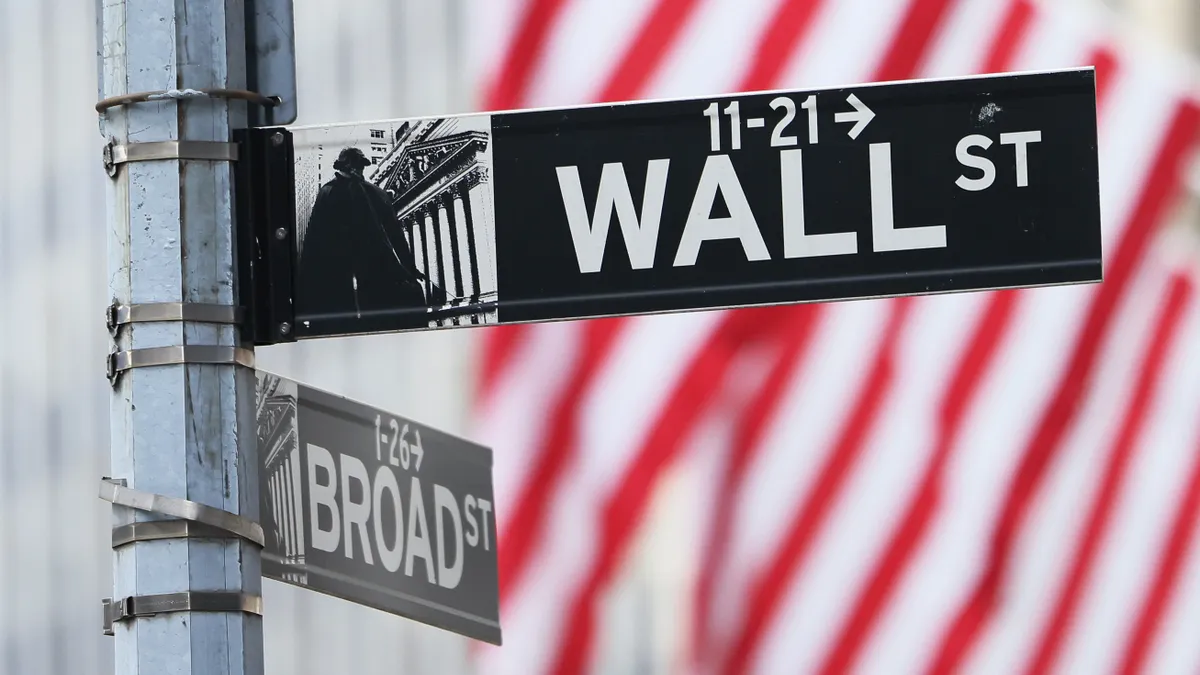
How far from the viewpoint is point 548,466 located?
4.50 metres

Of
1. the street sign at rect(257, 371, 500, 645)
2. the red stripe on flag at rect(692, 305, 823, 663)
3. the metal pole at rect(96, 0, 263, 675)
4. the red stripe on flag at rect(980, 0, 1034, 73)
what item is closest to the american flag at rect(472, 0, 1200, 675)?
the red stripe on flag at rect(692, 305, 823, 663)

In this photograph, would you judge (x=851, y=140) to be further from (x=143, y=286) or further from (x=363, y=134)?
(x=143, y=286)

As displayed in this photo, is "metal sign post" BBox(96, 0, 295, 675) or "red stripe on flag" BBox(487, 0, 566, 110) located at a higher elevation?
"red stripe on flag" BBox(487, 0, 566, 110)

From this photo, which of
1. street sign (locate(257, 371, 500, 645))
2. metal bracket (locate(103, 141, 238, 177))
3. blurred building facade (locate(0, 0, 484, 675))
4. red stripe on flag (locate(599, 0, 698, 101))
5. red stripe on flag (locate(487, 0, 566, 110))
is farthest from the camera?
red stripe on flag (locate(599, 0, 698, 101))

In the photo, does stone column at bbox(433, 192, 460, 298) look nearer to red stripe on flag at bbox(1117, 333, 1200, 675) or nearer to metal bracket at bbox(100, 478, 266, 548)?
metal bracket at bbox(100, 478, 266, 548)

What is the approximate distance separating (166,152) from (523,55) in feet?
9.74

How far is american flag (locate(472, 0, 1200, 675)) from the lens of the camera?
4.44 metres

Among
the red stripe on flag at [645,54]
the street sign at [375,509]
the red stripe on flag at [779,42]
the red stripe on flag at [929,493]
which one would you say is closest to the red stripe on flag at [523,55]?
the red stripe on flag at [645,54]

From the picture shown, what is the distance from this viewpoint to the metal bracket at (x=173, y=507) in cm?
163

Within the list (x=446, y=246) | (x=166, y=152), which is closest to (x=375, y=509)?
(x=446, y=246)

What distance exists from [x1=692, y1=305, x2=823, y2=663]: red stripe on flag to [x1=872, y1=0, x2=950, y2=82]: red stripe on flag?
0.72 metres

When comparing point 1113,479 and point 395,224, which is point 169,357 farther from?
point 1113,479

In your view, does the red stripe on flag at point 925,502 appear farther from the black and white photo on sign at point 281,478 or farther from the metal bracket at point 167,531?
the metal bracket at point 167,531

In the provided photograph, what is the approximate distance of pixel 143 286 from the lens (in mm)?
1696
